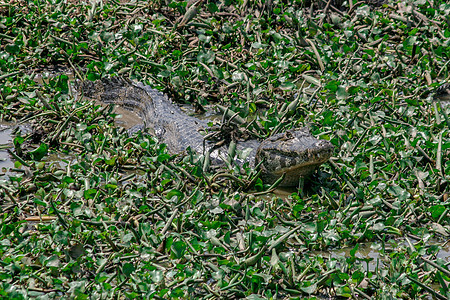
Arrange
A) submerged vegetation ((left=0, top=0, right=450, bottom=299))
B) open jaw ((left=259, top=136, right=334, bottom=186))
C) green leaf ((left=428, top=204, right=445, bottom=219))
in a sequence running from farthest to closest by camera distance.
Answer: open jaw ((left=259, top=136, right=334, bottom=186)), green leaf ((left=428, top=204, right=445, bottom=219)), submerged vegetation ((left=0, top=0, right=450, bottom=299))

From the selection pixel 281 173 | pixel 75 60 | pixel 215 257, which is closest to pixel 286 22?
pixel 75 60

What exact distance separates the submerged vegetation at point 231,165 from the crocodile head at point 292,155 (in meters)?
0.14

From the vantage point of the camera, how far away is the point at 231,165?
4.27 m

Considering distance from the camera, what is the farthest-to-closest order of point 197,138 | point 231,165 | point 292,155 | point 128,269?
point 197,138 < point 231,165 < point 292,155 < point 128,269

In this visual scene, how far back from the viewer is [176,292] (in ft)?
9.51

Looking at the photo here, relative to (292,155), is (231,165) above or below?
below

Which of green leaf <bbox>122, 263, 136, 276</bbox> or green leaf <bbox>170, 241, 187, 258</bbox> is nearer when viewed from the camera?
green leaf <bbox>122, 263, 136, 276</bbox>

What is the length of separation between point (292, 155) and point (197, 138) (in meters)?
0.96

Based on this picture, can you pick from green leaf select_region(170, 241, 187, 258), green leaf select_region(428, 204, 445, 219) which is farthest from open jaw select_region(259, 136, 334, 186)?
green leaf select_region(170, 241, 187, 258)

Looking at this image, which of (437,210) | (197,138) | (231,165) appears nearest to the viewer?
(437,210)

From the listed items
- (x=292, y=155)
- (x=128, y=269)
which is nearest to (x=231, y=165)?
(x=292, y=155)

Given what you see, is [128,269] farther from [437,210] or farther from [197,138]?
[437,210]

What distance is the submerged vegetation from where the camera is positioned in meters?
3.13

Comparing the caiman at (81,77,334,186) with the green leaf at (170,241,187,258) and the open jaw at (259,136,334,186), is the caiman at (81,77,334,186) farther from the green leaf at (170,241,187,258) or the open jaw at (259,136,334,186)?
the green leaf at (170,241,187,258)
